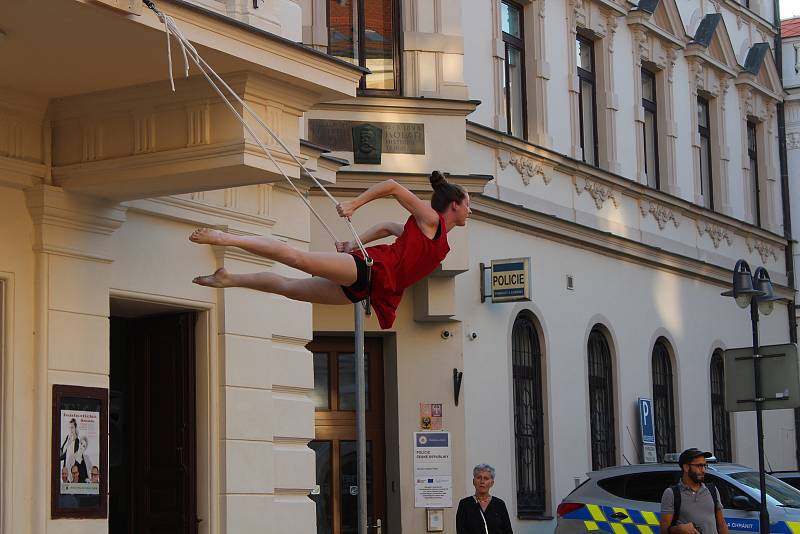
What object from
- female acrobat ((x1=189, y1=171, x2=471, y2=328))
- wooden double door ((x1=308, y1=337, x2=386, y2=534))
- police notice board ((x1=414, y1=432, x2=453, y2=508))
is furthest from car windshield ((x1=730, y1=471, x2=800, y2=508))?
female acrobat ((x1=189, y1=171, x2=471, y2=328))

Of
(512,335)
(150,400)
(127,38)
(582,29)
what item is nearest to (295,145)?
(127,38)

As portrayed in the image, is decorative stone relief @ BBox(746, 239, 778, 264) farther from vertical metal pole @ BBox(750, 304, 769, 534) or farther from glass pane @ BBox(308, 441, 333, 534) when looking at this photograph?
glass pane @ BBox(308, 441, 333, 534)

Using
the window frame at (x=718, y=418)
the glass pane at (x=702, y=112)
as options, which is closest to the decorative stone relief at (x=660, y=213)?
the window frame at (x=718, y=418)

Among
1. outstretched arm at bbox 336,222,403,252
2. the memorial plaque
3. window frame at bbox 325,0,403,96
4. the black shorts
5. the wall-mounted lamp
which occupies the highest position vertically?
window frame at bbox 325,0,403,96

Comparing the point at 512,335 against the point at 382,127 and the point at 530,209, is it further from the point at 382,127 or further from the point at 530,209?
the point at 382,127

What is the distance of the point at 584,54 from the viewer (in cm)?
2717

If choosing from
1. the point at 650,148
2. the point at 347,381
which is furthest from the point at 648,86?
the point at 347,381

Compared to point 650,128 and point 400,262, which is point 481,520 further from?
point 650,128

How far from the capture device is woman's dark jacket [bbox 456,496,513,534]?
49.4 feet

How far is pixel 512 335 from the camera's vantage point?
2334cm

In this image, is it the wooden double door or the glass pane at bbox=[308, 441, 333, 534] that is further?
the wooden double door

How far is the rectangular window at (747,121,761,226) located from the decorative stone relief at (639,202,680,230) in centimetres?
522

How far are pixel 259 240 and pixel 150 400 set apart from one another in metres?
5.63

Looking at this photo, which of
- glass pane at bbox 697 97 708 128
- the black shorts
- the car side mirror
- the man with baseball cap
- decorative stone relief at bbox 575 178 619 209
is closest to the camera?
the black shorts
